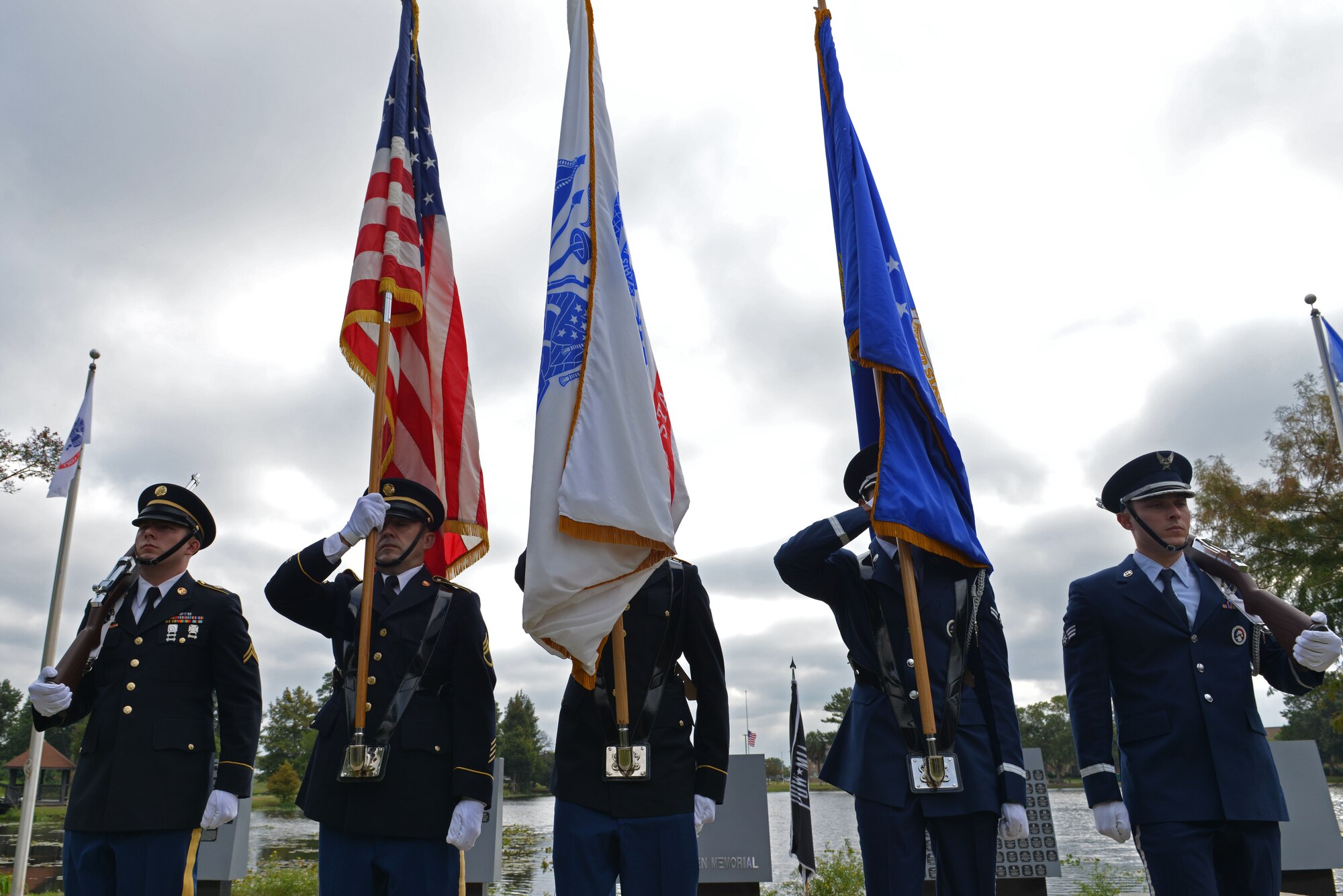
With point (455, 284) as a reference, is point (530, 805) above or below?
below

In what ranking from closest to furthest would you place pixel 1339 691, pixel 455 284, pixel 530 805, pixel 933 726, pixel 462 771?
1. pixel 933 726
2. pixel 462 771
3. pixel 455 284
4. pixel 530 805
5. pixel 1339 691

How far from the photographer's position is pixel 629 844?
352cm

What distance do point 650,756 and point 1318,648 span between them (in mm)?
2712

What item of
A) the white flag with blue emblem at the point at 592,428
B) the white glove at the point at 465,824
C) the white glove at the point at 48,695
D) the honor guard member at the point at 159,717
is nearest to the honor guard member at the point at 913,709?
the white flag with blue emblem at the point at 592,428

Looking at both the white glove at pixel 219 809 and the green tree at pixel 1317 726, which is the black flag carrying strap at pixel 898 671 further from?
the green tree at pixel 1317 726

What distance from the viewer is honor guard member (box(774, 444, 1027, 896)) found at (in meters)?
3.38

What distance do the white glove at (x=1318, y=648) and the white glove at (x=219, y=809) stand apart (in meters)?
4.43

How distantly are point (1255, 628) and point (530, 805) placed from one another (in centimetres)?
1532

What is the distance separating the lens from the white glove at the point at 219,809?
3779 mm

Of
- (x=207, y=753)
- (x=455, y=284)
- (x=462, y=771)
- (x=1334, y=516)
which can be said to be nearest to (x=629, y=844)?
(x=462, y=771)

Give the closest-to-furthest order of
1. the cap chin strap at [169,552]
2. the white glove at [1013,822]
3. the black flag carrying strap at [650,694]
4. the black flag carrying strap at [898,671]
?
the white glove at [1013,822], the black flag carrying strap at [898,671], the black flag carrying strap at [650,694], the cap chin strap at [169,552]

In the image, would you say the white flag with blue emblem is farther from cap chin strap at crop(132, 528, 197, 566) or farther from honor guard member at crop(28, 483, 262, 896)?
cap chin strap at crop(132, 528, 197, 566)

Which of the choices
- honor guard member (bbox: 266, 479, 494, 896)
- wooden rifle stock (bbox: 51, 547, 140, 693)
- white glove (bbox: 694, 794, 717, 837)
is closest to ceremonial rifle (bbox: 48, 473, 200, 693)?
wooden rifle stock (bbox: 51, 547, 140, 693)

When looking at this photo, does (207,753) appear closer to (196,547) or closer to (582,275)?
(196,547)
